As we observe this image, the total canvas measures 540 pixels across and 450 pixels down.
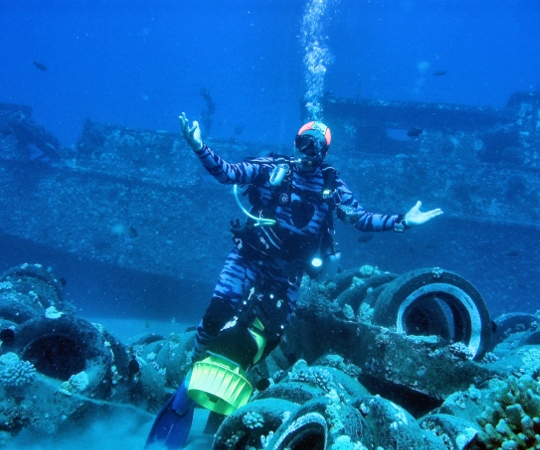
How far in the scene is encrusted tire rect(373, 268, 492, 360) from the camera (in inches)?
151

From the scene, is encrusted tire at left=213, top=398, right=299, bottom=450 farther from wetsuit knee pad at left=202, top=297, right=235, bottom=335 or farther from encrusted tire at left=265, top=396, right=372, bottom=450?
wetsuit knee pad at left=202, top=297, right=235, bottom=335

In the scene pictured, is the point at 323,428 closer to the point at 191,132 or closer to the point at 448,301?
the point at 448,301

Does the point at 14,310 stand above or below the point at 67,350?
above

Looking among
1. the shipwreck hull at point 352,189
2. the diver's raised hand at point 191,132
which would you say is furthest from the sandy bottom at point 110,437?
the shipwreck hull at point 352,189

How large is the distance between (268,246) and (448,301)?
207cm

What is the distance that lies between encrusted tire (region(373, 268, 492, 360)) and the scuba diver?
Answer: 0.62 metres

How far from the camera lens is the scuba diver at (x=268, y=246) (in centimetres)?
345

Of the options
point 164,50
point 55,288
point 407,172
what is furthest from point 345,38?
point 164,50

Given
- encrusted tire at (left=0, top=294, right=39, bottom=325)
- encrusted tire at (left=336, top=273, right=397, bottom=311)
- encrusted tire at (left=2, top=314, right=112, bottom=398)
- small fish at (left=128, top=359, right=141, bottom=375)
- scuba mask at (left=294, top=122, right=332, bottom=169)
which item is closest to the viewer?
encrusted tire at (left=2, top=314, right=112, bottom=398)

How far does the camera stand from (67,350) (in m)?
4.04

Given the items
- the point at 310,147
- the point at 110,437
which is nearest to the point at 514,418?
the point at 310,147

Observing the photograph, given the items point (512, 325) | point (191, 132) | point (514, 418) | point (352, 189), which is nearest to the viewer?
point (514, 418)

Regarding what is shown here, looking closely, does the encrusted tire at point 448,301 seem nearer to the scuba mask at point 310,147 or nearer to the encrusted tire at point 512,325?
the scuba mask at point 310,147

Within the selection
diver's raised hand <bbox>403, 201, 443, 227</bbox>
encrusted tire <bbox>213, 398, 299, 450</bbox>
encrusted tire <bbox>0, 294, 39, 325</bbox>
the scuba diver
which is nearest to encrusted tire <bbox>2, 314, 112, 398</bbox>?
the scuba diver
